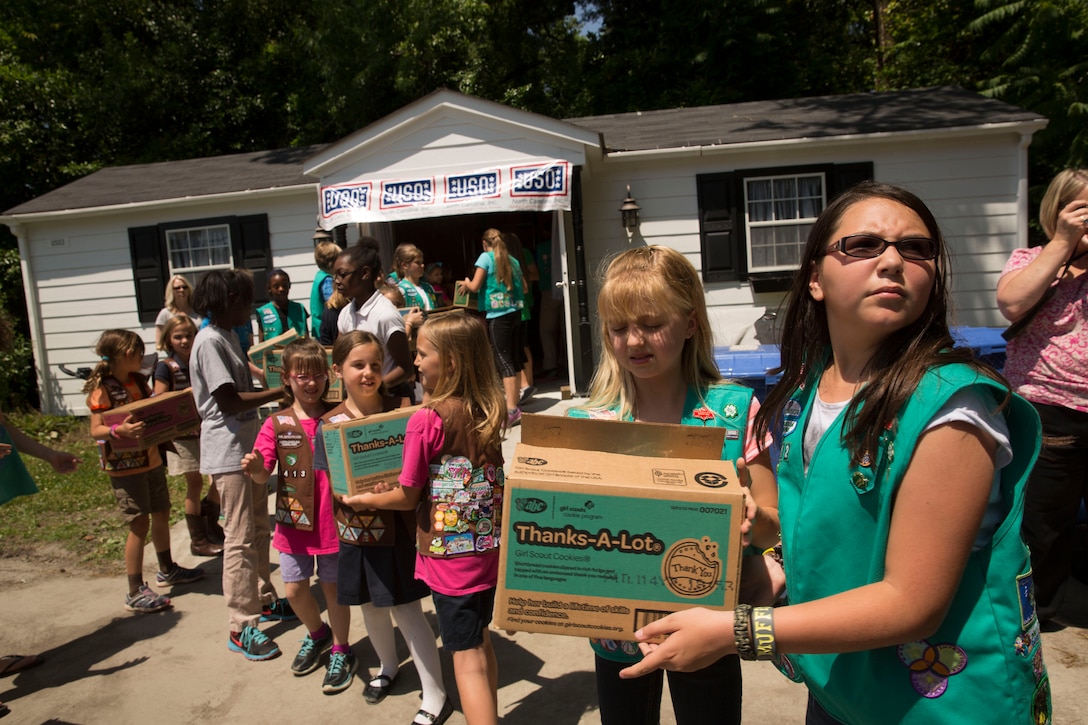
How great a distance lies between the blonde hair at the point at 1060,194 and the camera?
2.92 meters

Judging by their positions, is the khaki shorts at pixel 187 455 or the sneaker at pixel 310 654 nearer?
the sneaker at pixel 310 654

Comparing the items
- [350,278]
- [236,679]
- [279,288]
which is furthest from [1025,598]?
[279,288]

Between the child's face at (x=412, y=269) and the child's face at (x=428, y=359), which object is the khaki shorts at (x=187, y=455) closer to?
the child's face at (x=412, y=269)

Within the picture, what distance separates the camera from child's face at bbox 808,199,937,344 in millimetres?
1346

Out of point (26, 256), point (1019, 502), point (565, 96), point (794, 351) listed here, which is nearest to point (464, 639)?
point (794, 351)

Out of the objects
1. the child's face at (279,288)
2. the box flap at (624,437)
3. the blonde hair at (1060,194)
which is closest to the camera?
the box flap at (624,437)

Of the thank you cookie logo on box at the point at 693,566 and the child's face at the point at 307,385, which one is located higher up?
the child's face at the point at 307,385

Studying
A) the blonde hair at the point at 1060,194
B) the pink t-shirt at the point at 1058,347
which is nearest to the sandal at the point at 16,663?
the pink t-shirt at the point at 1058,347

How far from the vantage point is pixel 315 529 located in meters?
3.46

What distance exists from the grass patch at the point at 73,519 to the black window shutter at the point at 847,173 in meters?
8.03

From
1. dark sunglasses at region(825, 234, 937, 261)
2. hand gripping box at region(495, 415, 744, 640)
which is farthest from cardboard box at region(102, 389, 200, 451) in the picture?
dark sunglasses at region(825, 234, 937, 261)

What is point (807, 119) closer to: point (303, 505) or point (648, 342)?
point (303, 505)

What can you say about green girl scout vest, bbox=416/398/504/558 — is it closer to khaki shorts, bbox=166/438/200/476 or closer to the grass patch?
khaki shorts, bbox=166/438/200/476

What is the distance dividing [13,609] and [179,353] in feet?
6.15
